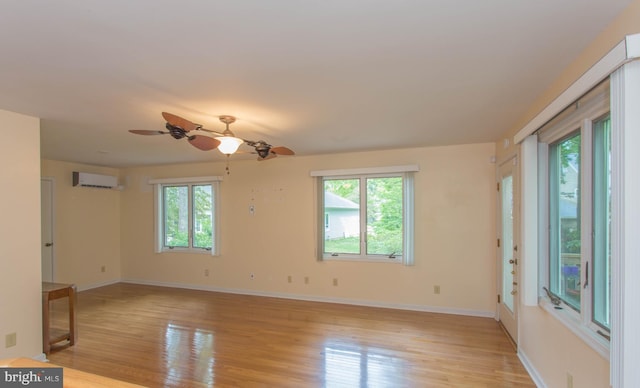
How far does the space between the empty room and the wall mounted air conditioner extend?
0.14 m

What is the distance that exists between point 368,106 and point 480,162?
2.47 m

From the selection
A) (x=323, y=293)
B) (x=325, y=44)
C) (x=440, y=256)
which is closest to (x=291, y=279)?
(x=323, y=293)

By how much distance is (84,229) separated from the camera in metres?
5.99

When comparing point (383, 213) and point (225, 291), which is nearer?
point (383, 213)

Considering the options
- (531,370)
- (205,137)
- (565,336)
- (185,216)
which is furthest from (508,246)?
(185,216)

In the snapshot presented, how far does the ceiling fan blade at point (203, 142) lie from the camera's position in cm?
270

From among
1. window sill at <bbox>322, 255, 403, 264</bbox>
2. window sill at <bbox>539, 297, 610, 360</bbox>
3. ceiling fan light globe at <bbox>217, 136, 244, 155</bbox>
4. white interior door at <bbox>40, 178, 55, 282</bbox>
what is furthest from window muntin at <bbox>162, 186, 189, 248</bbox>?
window sill at <bbox>539, 297, 610, 360</bbox>

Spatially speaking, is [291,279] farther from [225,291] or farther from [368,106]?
[368,106]

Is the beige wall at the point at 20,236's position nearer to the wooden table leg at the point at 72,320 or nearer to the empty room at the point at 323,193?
the empty room at the point at 323,193

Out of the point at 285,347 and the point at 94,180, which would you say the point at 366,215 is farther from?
the point at 94,180

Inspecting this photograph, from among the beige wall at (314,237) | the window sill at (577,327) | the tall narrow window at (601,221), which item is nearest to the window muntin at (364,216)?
the beige wall at (314,237)

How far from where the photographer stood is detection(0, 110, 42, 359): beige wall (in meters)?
2.90

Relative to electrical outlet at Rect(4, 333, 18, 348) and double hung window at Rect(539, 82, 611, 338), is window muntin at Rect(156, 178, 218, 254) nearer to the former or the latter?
electrical outlet at Rect(4, 333, 18, 348)

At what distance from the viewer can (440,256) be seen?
463 centimetres
